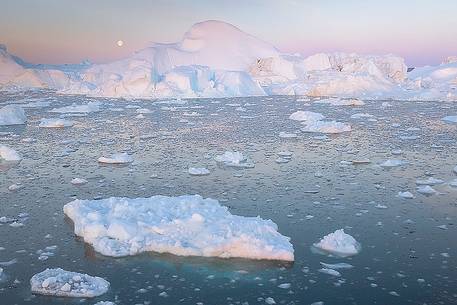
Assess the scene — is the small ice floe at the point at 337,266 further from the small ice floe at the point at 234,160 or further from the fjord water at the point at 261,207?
the small ice floe at the point at 234,160

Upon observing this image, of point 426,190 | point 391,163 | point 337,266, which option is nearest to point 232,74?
point 391,163

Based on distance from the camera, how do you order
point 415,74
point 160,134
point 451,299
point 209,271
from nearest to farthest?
point 451,299 < point 209,271 < point 160,134 < point 415,74

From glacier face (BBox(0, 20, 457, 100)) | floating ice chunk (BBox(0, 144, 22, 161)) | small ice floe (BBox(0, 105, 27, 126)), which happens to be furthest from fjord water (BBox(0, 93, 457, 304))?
glacier face (BBox(0, 20, 457, 100))

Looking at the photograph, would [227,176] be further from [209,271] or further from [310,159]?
[209,271]

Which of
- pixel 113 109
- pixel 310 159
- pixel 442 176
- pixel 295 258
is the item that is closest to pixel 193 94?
pixel 113 109

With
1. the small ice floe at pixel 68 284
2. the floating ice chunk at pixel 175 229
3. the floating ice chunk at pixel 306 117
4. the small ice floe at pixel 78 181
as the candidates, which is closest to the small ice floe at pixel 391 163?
the floating ice chunk at pixel 175 229
